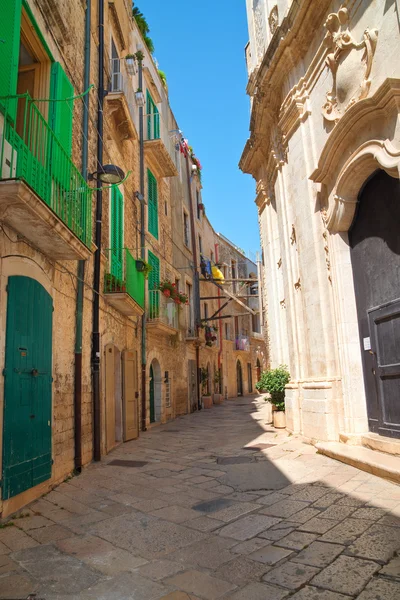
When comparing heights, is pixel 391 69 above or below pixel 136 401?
above

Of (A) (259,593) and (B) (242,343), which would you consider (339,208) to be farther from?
(B) (242,343)

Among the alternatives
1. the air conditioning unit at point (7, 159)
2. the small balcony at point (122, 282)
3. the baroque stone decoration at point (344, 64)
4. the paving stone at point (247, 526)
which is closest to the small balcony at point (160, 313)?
the small balcony at point (122, 282)

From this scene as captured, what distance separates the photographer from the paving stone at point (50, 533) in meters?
3.54

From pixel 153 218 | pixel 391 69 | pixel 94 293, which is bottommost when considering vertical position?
pixel 94 293

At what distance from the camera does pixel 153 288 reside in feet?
42.2

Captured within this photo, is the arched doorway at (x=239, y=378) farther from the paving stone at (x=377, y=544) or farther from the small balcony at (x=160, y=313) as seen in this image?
the paving stone at (x=377, y=544)

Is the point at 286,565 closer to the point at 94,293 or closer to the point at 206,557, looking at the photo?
the point at 206,557

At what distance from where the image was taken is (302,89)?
26.2ft

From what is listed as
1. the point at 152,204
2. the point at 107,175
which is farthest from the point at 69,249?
the point at 152,204

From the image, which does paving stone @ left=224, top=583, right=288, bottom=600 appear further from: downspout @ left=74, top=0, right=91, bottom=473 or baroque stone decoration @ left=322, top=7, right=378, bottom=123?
baroque stone decoration @ left=322, top=7, right=378, bottom=123

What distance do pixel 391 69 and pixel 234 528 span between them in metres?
5.47

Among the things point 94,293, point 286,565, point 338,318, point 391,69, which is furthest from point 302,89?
point 286,565

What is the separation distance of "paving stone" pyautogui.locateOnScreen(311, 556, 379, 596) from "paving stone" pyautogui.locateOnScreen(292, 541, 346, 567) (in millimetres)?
65

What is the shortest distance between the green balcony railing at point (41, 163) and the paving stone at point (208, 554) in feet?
11.0
